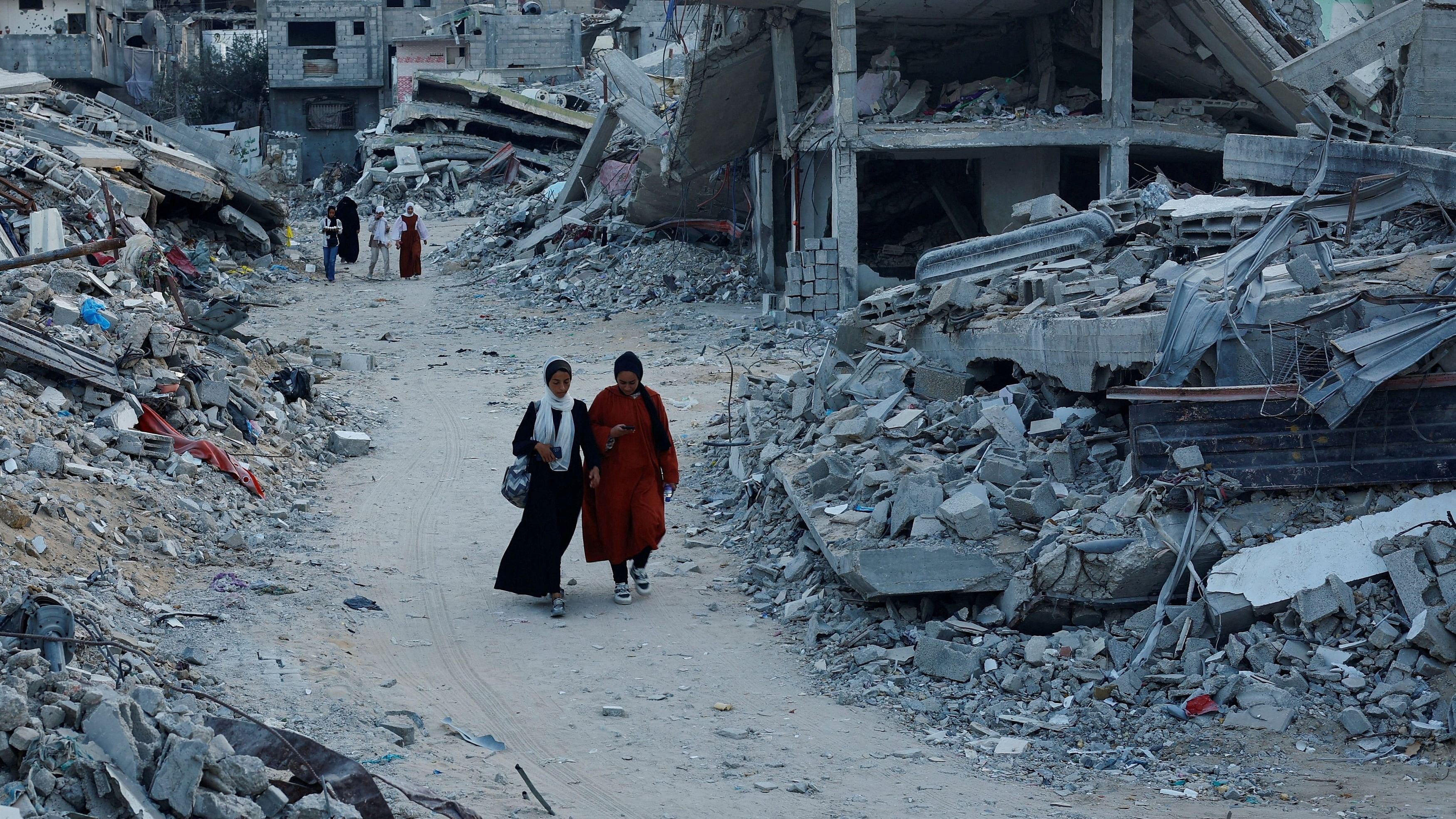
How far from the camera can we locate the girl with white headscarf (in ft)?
69.3

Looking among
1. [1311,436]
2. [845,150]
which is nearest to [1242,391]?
[1311,436]

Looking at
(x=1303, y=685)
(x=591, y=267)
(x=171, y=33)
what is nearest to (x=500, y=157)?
(x=591, y=267)

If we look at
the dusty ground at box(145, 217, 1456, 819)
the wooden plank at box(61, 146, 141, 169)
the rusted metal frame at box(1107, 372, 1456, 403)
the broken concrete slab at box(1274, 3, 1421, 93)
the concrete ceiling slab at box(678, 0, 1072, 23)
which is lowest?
the dusty ground at box(145, 217, 1456, 819)

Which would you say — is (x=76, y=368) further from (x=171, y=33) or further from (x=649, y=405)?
(x=171, y=33)

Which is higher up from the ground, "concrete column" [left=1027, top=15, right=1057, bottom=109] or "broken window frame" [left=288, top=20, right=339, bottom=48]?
"broken window frame" [left=288, top=20, right=339, bottom=48]

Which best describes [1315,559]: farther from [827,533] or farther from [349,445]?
[349,445]

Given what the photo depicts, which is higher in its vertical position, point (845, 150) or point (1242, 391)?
point (845, 150)

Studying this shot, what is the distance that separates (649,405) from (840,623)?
1.48 metres

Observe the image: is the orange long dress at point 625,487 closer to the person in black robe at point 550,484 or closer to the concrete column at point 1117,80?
the person in black robe at point 550,484

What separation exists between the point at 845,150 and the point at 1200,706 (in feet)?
37.5

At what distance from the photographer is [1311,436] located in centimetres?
593

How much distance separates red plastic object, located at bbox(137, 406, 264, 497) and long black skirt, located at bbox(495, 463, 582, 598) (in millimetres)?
2601

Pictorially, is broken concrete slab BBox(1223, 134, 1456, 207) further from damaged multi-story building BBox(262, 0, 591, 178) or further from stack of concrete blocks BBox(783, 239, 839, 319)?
damaged multi-story building BBox(262, 0, 591, 178)

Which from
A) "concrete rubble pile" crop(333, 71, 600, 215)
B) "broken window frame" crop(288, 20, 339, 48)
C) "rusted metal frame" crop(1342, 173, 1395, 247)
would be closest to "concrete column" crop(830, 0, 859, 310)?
"rusted metal frame" crop(1342, 173, 1395, 247)
